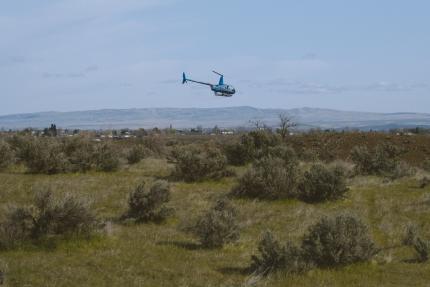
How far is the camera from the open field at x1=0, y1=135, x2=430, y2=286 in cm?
1041

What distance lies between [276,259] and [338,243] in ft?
4.74

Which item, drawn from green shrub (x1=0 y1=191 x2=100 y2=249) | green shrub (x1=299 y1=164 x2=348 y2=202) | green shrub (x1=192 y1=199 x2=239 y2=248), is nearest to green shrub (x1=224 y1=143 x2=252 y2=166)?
green shrub (x1=299 y1=164 x2=348 y2=202)

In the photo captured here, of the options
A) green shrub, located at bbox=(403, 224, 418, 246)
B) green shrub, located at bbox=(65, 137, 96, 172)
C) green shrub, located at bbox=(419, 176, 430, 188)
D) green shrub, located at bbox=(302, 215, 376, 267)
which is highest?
green shrub, located at bbox=(65, 137, 96, 172)

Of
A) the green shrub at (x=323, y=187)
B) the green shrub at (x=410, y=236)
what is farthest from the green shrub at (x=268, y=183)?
the green shrub at (x=410, y=236)

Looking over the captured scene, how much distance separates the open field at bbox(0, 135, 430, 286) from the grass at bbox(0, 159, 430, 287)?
0.06 feet

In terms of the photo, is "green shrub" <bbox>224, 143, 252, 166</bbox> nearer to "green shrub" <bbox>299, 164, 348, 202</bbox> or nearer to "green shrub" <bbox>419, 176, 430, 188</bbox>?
"green shrub" <bbox>419, 176, 430, 188</bbox>

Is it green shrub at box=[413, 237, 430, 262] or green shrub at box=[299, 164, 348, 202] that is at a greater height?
green shrub at box=[299, 164, 348, 202]

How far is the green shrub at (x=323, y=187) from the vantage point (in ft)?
65.8

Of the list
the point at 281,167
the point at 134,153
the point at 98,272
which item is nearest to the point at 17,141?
the point at 134,153

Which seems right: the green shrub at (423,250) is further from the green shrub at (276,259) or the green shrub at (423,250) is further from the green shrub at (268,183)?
the green shrub at (268,183)

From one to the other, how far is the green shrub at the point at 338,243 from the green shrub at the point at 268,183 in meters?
8.08

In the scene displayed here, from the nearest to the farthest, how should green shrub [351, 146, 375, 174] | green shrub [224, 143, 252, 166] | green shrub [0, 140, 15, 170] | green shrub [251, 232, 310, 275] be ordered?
1. green shrub [251, 232, 310, 275]
2. green shrub [0, 140, 15, 170]
3. green shrub [351, 146, 375, 174]
4. green shrub [224, 143, 252, 166]

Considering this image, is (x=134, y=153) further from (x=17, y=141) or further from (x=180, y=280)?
(x=180, y=280)

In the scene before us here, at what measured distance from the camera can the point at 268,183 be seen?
799 inches
